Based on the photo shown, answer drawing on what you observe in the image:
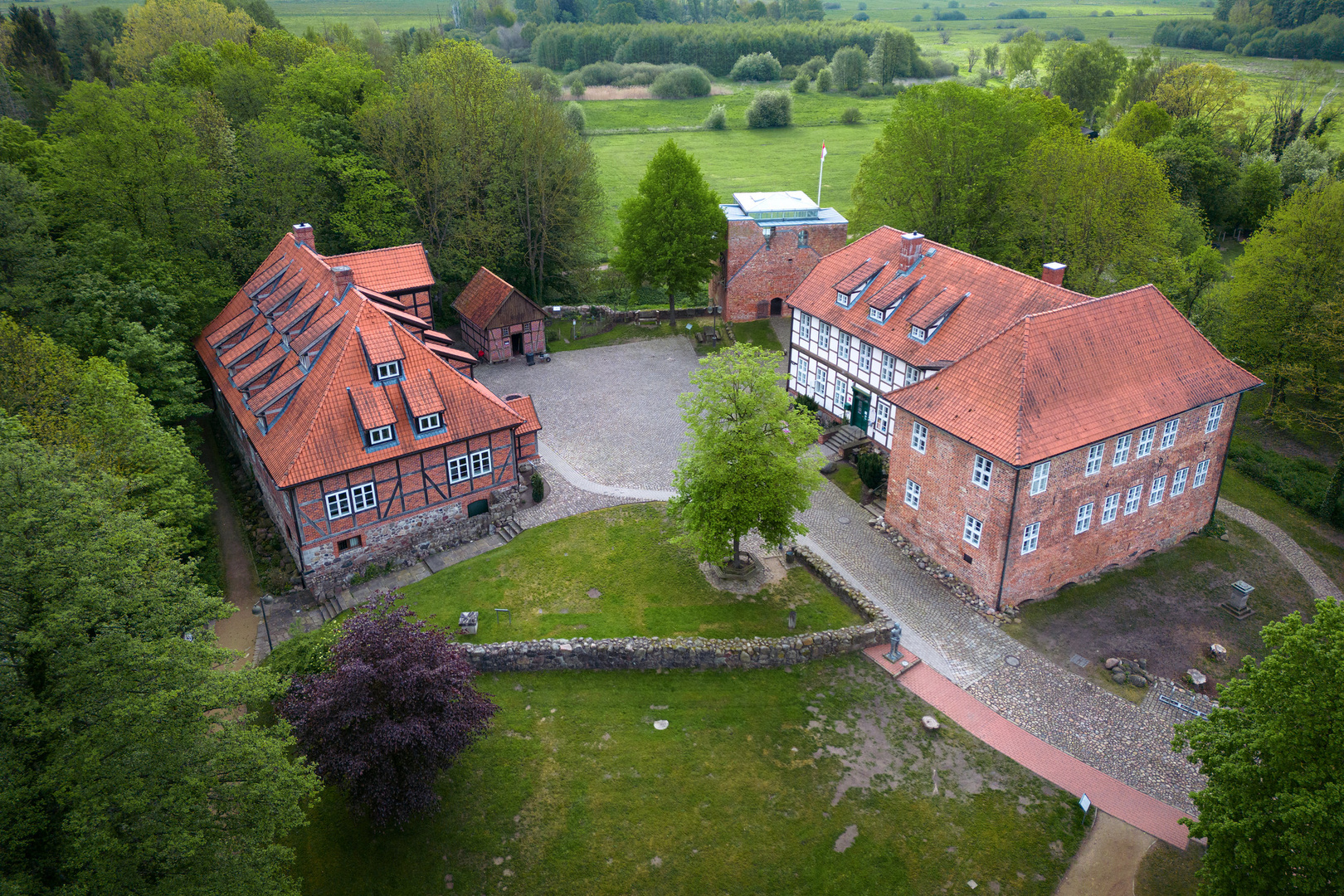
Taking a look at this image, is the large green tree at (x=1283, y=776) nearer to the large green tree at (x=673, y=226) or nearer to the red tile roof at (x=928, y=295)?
the red tile roof at (x=928, y=295)

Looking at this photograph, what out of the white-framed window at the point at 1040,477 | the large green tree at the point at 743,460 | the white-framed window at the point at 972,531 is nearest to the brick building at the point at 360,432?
the large green tree at the point at 743,460

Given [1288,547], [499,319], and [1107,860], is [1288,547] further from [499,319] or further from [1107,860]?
[499,319]

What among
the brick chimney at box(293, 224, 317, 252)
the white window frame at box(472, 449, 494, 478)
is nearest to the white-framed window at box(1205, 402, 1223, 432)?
the white window frame at box(472, 449, 494, 478)

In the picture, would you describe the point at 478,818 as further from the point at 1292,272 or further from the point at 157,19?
the point at 157,19

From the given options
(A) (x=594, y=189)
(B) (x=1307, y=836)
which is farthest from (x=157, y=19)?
(B) (x=1307, y=836)

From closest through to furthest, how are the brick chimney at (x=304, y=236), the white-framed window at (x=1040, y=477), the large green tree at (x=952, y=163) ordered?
the white-framed window at (x=1040, y=477) → the brick chimney at (x=304, y=236) → the large green tree at (x=952, y=163)

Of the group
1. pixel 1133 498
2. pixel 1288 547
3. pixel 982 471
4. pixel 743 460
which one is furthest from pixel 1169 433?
pixel 743 460
